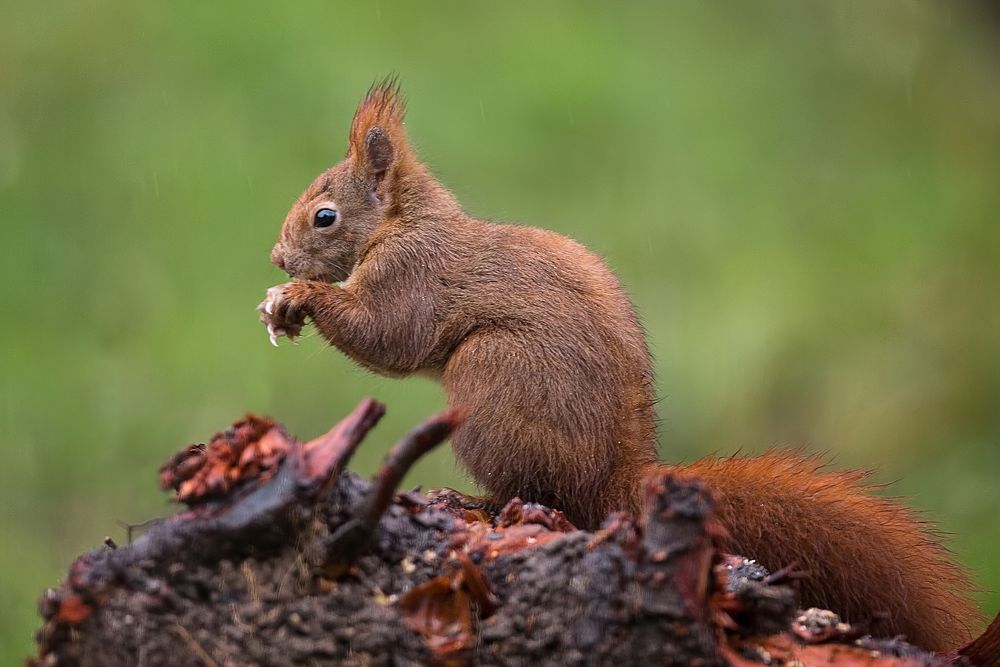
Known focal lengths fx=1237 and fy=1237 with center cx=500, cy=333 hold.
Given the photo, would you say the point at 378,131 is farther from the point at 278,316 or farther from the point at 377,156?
the point at 278,316

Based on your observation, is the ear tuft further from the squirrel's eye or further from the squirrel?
the squirrel's eye

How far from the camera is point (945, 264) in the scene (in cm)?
516

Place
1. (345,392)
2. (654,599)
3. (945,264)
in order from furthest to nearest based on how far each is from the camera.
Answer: (945,264) < (345,392) < (654,599)

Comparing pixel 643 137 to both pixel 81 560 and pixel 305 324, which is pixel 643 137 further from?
pixel 81 560

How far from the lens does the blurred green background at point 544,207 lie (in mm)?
4484

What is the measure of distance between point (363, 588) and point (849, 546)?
86 cm

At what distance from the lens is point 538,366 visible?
7.81ft

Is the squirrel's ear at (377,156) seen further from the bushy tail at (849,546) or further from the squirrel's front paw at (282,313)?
the bushy tail at (849,546)

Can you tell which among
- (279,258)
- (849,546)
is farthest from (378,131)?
(849,546)

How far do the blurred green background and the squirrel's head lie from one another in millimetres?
1304

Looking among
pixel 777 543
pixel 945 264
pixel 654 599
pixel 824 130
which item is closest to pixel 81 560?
pixel 654 599

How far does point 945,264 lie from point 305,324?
333cm

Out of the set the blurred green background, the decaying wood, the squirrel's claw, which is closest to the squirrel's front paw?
the squirrel's claw

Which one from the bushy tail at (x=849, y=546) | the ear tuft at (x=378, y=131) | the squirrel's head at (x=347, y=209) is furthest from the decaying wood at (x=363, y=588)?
the ear tuft at (x=378, y=131)
